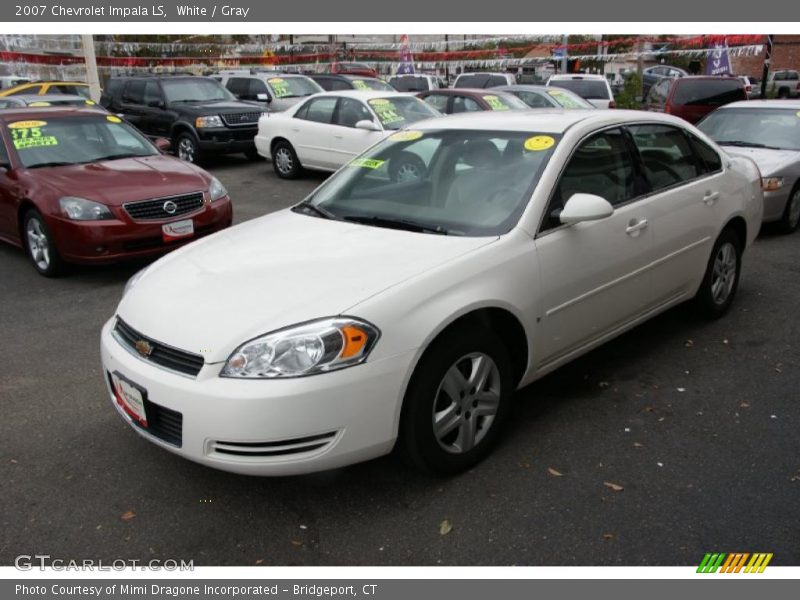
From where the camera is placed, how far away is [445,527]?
300 cm

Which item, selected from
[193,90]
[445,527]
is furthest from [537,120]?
[193,90]

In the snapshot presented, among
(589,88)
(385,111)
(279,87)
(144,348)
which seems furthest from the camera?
(589,88)

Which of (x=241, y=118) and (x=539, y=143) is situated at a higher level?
(x=539, y=143)

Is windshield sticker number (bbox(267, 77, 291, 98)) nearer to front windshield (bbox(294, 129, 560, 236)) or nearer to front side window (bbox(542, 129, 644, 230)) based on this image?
front windshield (bbox(294, 129, 560, 236))

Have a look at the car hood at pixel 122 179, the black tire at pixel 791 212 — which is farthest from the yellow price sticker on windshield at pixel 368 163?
the black tire at pixel 791 212

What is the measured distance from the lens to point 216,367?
2867 millimetres

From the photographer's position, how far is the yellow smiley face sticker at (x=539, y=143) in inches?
154

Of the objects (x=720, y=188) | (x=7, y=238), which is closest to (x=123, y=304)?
(x=720, y=188)

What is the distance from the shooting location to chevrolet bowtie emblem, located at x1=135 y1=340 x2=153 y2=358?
3.13 metres

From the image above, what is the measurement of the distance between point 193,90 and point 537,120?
11.4m

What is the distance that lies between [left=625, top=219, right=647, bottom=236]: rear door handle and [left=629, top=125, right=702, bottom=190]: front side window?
0.33 meters

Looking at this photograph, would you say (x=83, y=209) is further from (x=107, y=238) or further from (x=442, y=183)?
(x=442, y=183)

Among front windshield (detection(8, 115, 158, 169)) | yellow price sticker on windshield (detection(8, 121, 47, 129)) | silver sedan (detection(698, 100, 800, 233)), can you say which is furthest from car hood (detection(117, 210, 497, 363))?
silver sedan (detection(698, 100, 800, 233))

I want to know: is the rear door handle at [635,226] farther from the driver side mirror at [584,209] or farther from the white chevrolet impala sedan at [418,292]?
the driver side mirror at [584,209]
